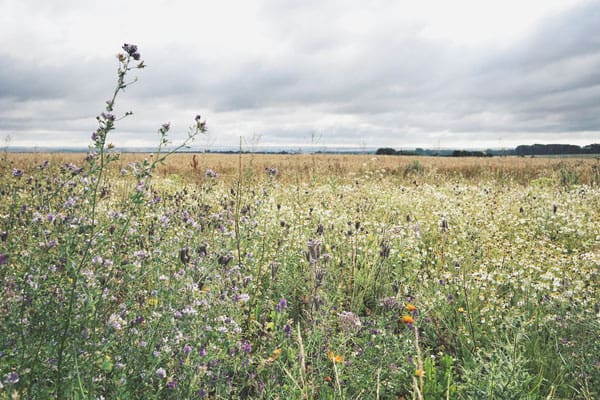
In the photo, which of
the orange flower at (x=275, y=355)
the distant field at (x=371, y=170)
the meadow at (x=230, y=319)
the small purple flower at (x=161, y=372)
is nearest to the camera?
the small purple flower at (x=161, y=372)

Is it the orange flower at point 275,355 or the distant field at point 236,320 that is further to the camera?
the orange flower at point 275,355

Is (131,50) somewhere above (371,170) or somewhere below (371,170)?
above

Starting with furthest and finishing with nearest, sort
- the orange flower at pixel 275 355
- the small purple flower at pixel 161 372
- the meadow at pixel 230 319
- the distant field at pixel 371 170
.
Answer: the distant field at pixel 371 170
the orange flower at pixel 275 355
the meadow at pixel 230 319
the small purple flower at pixel 161 372

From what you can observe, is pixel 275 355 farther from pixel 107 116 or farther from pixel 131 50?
pixel 131 50

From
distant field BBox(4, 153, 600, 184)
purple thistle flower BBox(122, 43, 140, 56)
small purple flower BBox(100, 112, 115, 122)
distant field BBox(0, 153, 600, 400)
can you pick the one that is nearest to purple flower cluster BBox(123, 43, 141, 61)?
purple thistle flower BBox(122, 43, 140, 56)

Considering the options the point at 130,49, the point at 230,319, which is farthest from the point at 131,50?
the point at 230,319

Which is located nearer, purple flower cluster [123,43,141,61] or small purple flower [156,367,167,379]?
small purple flower [156,367,167,379]

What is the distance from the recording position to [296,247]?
4.89m

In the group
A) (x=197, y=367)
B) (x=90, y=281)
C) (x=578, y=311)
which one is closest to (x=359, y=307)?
(x=578, y=311)

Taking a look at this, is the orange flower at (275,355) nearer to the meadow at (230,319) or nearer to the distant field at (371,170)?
the meadow at (230,319)

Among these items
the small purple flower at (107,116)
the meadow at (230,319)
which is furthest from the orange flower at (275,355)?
the small purple flower at (107,116)

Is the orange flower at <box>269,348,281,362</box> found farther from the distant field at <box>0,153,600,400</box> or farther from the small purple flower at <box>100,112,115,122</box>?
the small purple flower at <box>100,112,115,122</box>

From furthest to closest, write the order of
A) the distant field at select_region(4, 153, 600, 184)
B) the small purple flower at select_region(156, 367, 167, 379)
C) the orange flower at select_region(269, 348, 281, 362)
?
1. the distant field at select_region(4, 153, 600, 184)
2. the orange flower at select_region(269, 348, 281, 362)
3. the small purple flower at select_region(156, 367, 167, 379)

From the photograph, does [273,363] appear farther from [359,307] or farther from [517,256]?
[517,256]
